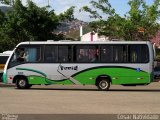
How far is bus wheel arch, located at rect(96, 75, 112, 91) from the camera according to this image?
89.7 feet

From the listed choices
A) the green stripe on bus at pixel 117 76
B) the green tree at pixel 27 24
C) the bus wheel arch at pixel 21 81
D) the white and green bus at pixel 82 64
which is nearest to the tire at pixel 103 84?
the white and green bus at pixel 82 64

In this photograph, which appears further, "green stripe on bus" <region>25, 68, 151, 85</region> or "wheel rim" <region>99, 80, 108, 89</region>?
"wheel rim" <region>99, 80, 108, 89</region>

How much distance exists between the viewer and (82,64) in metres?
27.4

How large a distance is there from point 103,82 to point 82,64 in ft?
4.93

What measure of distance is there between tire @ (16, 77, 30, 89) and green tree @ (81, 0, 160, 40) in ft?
55.1

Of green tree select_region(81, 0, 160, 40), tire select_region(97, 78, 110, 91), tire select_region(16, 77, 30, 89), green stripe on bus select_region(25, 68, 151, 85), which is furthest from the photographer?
green tree select_region(81, 0, 160, 40)

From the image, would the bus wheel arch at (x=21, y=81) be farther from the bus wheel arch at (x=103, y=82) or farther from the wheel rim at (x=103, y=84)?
the wheel rim at (x=103, y=84)

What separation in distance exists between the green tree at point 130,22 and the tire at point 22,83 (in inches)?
661

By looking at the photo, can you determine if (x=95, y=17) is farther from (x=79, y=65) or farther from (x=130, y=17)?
(x=79, y=65)

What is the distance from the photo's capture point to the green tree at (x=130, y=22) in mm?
43344

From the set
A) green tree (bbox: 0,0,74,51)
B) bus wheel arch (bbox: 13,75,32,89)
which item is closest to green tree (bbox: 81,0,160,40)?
green tree (bbox: 0,0,74,51)

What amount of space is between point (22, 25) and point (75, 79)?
19304 millimetres

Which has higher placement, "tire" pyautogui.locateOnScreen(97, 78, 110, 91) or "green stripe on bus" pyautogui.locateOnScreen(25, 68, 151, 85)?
"green stripe on bus" pyautogui.locateOnScreen(25, 68, 151, 85)

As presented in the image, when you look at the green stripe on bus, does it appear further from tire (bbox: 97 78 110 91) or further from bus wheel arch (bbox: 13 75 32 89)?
bus wheel arch (bbox: 13 75 32 89)
